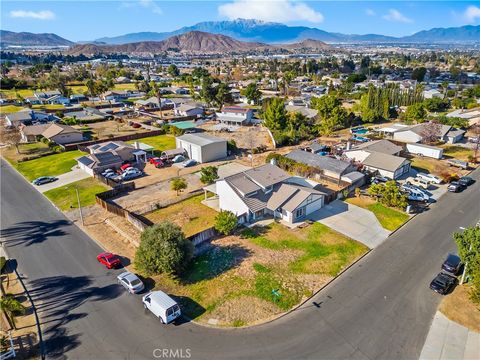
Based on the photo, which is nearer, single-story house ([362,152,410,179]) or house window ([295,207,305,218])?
house window ([295,207,305,218])

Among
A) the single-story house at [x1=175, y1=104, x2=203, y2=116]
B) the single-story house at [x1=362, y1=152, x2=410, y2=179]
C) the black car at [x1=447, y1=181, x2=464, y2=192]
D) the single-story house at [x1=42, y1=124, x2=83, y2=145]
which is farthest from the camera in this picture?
the single-story house at [x1=175, y1=104, x2=203, y2=116]

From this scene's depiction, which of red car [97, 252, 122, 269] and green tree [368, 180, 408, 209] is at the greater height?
green tree [368, 180, 408, 209]

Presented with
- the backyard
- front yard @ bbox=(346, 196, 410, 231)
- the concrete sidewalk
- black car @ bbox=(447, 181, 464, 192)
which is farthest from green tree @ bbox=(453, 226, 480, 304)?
black car @ bbox=(447, 181, 464, 192)

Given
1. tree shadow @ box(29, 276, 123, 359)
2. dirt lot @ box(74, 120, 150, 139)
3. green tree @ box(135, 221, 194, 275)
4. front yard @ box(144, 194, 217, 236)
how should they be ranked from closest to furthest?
tree shadow @ box(29, 276, 123, 359)
green tree @ box(135, 221, 194, 275)
front yard @ box(144, 194, 217, 236)
dirt lot @ box(74, 120, 150, 139)

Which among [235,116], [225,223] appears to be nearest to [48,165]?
[225,223]

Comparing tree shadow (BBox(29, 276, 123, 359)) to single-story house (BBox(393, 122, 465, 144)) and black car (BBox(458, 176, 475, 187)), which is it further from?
single-story house (BBox(393, 122, 465, 144))

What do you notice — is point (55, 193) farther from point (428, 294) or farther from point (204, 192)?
point (428, 294)

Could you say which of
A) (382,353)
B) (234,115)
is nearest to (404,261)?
(382,353)
